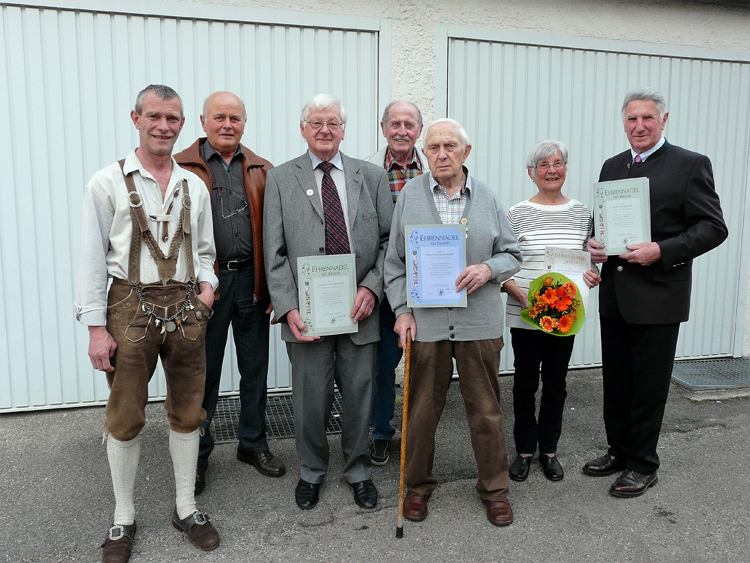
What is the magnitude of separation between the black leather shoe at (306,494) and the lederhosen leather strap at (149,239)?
143cm

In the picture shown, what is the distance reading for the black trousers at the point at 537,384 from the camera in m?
3.56

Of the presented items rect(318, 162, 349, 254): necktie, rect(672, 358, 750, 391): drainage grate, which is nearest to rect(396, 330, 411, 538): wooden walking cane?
rect(318, 162, 349, 254): necktie

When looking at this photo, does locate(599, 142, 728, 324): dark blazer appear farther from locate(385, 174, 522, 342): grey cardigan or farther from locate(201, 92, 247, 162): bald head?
locate(201, 92, 247, 162): bald head

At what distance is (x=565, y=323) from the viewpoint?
10.8ft

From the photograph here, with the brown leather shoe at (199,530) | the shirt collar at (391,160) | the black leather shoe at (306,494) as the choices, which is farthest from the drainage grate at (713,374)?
the brown leather shoe at (199,530)

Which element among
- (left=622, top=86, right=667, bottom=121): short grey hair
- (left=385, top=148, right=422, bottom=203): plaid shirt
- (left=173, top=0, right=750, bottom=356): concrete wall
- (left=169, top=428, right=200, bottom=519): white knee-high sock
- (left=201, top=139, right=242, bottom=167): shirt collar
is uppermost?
(left=173, top=0, right=750, bottom=356): concrete wall

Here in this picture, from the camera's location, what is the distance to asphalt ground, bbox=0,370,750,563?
289 cm

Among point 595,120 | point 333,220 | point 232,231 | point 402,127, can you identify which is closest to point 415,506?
point 333,220

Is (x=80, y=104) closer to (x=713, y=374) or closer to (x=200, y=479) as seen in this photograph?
(x=200, y=479)

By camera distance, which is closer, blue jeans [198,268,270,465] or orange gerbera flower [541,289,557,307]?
orange gerbera flower [541,289,557,307]

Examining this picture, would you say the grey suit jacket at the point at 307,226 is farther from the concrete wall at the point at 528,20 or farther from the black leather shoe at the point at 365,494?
the concrete wall at the point at 528,20

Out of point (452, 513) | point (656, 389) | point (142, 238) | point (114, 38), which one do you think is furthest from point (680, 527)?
point (114, 38)

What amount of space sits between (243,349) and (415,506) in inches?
55.1

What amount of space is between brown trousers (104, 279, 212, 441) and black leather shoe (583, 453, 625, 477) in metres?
2.49
